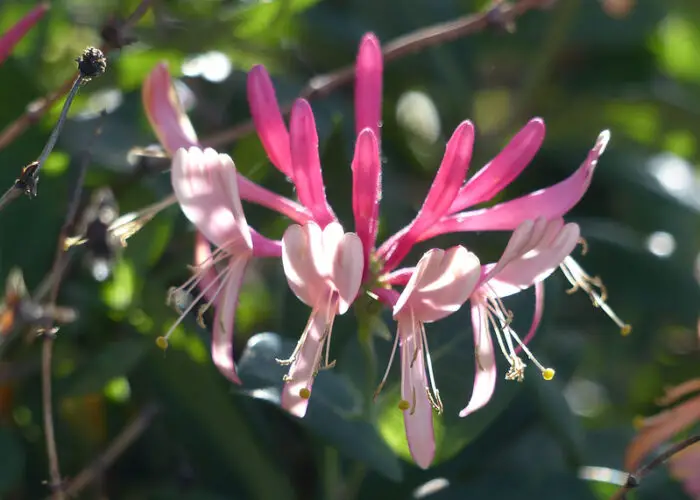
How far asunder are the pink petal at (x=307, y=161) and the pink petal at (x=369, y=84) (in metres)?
0.09

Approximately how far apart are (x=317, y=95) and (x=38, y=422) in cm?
46

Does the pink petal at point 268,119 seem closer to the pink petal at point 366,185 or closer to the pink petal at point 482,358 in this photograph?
the pink petal at point 366,185

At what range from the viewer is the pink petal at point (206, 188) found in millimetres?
692

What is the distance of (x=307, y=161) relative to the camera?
2.40ft

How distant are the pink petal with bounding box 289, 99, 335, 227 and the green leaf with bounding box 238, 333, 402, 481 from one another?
14 cm

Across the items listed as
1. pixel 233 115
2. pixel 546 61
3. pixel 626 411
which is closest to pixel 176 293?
pixel 233 115

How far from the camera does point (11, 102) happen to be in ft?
3.53

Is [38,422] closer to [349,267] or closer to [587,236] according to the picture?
[349,267]

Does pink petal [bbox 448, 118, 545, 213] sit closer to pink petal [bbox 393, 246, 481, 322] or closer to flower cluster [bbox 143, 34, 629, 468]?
flower cluster [bbox 143, 34, 629, 468]

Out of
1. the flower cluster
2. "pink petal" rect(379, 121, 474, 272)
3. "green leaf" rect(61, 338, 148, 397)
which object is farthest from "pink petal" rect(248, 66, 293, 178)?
"green leaf" rect(61, 338, 148, 397)

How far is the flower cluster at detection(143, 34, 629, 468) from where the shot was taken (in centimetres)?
66

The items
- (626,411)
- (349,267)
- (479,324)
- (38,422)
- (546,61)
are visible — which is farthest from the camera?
(546,61)

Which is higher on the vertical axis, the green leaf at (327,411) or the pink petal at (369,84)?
the pink petal at (369,84)

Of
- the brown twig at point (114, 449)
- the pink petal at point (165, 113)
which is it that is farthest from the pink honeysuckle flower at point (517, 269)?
the brown twig at point (114, 449)
